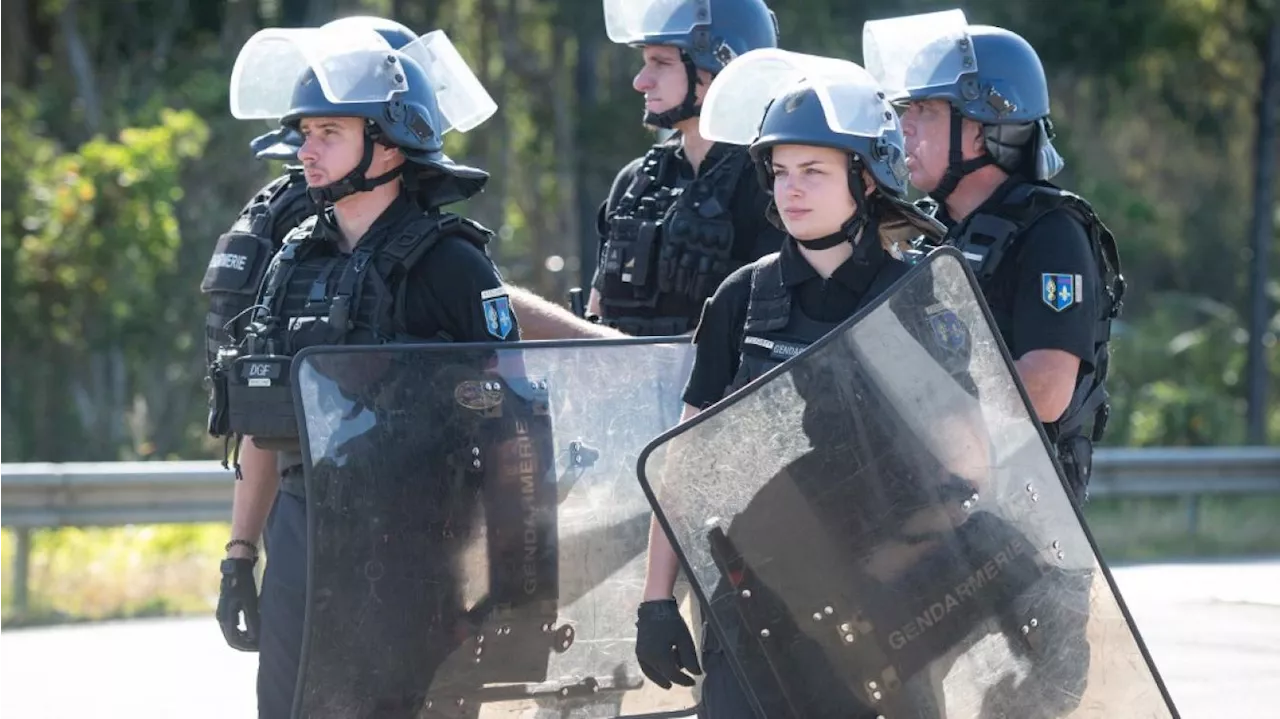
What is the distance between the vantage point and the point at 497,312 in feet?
15.4

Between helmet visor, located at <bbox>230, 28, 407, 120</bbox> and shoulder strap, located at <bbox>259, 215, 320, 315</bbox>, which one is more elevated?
helmet visor, located at <bbox>230, 28, 407, 120</bbox>

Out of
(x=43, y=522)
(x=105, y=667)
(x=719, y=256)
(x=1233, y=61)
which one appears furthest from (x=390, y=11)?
(x=719, y=256)

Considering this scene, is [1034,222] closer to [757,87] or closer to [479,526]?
[757,87]

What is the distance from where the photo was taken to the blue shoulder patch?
15.3ft

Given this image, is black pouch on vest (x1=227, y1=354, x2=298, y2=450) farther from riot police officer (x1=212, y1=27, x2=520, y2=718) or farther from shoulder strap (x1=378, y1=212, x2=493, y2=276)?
shoulder strap (x1=378, y1=212, x2=493, y2=276)

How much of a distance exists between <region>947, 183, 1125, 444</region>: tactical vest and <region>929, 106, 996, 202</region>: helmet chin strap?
0.17m

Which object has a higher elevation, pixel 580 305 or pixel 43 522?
pixel 580 305

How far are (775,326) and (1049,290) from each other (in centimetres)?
82

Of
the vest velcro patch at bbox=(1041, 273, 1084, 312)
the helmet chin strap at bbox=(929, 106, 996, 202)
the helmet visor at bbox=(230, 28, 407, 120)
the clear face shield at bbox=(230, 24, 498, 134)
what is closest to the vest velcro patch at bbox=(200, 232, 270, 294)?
the clear face shield at bbox=(230, 24, 498, 134)

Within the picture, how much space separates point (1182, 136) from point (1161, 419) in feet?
30.4

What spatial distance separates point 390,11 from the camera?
77.7 feet

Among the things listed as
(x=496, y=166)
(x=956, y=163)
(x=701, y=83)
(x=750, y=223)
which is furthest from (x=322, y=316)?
(x=496, y=166)

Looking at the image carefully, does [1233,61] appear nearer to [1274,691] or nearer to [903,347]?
[1274,691]

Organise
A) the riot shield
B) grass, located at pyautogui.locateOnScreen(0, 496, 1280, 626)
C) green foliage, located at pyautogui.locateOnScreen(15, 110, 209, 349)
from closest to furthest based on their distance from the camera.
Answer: the riot shield → grass, located at pyautogui.locateOnScreen(0, 496, 1280, 626) → green foliage, located at pyautogui.locateOnScreen(15, 110, 209, 349)
